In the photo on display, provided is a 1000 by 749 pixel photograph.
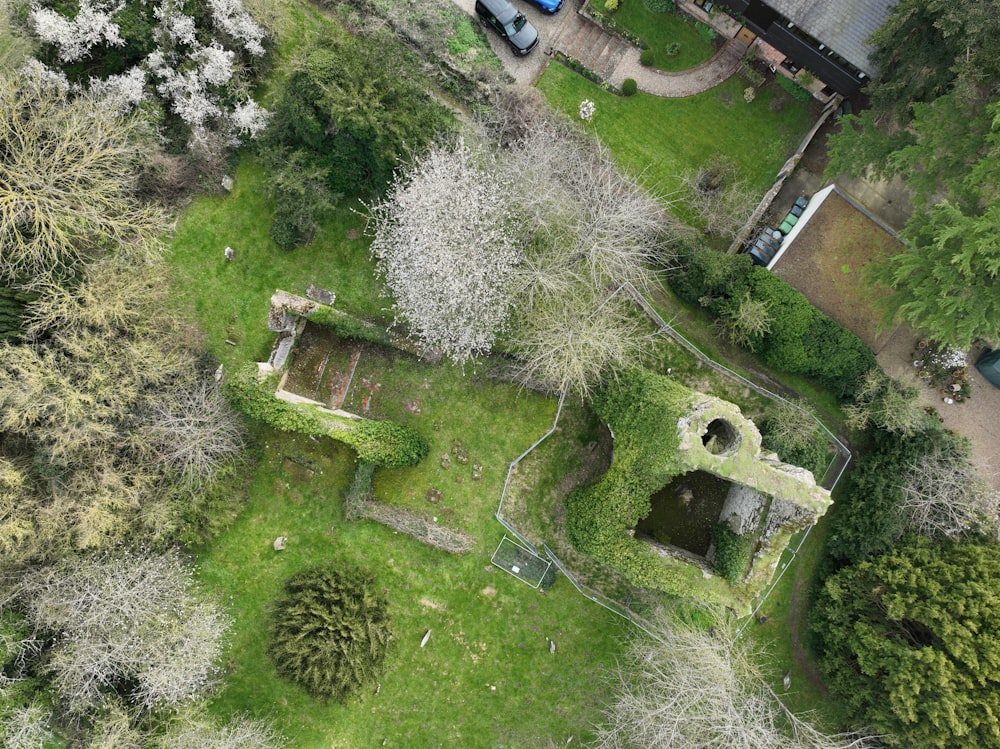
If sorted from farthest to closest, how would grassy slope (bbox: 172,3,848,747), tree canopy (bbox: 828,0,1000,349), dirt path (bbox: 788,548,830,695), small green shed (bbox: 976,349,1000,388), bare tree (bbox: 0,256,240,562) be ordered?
1. dirt path (bbox: 788,548,830,695)
2. grassy slope (bbox: 172,3,848,747)
3. small green shed (bbox: 976,349,1000,388)
4. bare tree (bbox: 0,256,240,562)
5. tree canopy (bbox: 828,0,1000,349)

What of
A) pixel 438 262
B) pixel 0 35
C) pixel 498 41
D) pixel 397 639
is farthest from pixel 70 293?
pixel 498 41

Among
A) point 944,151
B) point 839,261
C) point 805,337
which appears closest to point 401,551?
Answer: point 805,337

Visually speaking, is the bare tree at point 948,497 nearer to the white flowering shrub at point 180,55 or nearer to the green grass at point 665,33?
the green grass at point 665,33

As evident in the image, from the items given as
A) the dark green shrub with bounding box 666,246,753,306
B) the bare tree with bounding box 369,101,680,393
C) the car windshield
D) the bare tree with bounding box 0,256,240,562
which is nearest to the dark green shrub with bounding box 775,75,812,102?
the dark green shrub with bounding box 666,246,753,306

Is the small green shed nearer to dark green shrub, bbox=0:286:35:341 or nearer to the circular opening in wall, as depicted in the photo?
the circular opening in wall

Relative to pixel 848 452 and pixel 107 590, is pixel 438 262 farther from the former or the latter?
pixel 848 452

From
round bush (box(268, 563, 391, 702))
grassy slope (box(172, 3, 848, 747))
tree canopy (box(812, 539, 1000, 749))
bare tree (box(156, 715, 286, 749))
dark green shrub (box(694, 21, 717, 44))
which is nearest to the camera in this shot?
tree canopy (box(812, 539, 1000, 749))
